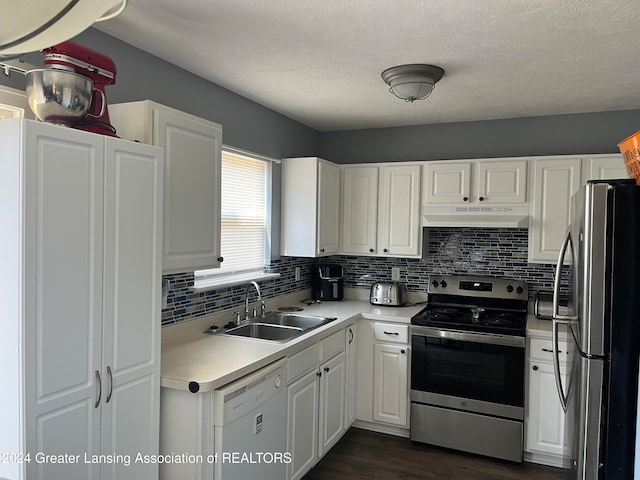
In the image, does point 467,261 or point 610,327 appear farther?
point 467,261

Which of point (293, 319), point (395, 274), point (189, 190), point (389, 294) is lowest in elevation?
point (293, 319)

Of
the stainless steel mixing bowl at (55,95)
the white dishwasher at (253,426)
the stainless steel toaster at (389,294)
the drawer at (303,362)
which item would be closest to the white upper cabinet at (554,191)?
the stainless steel toaster at (389,294)

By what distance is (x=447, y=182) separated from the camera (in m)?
3.76

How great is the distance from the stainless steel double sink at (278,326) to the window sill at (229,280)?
27 centimetres

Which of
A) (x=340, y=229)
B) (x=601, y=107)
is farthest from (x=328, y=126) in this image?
(x=601, y=107)

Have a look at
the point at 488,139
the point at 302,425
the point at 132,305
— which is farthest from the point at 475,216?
the point at 132,305

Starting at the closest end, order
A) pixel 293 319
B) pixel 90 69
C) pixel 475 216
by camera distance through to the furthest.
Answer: pixel 90 69 < pixel 293 319 < pixel 475 216

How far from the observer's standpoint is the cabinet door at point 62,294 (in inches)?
57.5

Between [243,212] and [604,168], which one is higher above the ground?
[604,168]

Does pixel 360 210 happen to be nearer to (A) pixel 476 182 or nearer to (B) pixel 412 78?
(A) pixel 476 182

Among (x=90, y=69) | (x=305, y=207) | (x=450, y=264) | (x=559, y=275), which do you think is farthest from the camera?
(x=450, y=264)

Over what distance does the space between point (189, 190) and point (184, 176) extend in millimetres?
71

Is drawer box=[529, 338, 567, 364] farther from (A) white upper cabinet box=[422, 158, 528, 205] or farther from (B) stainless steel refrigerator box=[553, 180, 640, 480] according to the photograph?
(B) stainless steel refrigerator box=[553, 180, 640, 480]

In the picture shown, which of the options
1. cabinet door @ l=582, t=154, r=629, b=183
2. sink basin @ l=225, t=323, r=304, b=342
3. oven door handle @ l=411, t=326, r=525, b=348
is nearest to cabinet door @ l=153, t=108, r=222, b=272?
sink basin @ l=225, t=323, r=304, b=342
